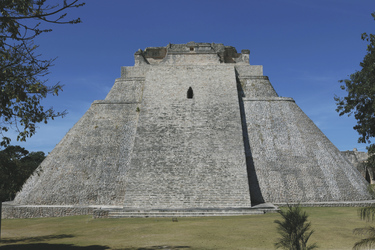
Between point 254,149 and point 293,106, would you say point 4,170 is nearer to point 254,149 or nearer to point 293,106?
point 254,149

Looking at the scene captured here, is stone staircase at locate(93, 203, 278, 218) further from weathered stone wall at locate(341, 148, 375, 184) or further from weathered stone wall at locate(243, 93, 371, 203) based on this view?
weathered stone wall at locate(341, 148, 375, 184)

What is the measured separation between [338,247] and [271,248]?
4.68ft

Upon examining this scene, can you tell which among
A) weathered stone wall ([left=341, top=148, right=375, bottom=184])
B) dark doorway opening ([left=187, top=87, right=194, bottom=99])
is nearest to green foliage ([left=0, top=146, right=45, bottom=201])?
dark doorway opening ([left=187, top=87, right=194, bottom=99])

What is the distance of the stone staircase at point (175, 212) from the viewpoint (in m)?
12.4

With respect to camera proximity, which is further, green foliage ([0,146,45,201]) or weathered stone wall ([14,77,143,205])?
weathered stone wall ([14,77,143,205])

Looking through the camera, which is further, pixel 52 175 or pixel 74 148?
pixel 74 148

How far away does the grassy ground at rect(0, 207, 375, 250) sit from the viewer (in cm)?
768

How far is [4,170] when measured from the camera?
21.6 feet

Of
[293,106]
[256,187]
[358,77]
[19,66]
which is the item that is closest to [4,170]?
[19,66]

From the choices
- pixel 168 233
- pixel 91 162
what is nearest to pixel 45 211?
pixel 91 162

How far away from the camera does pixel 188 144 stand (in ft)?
52.4

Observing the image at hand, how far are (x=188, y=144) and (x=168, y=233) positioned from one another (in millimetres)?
7223

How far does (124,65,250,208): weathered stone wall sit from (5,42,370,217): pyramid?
0.04 metres

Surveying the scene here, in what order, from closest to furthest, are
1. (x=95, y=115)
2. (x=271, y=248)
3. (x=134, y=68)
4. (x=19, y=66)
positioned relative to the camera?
(x=19, y=66) < (x=271, y=248) < (x=95, y=115) < (x=134, y=68)
